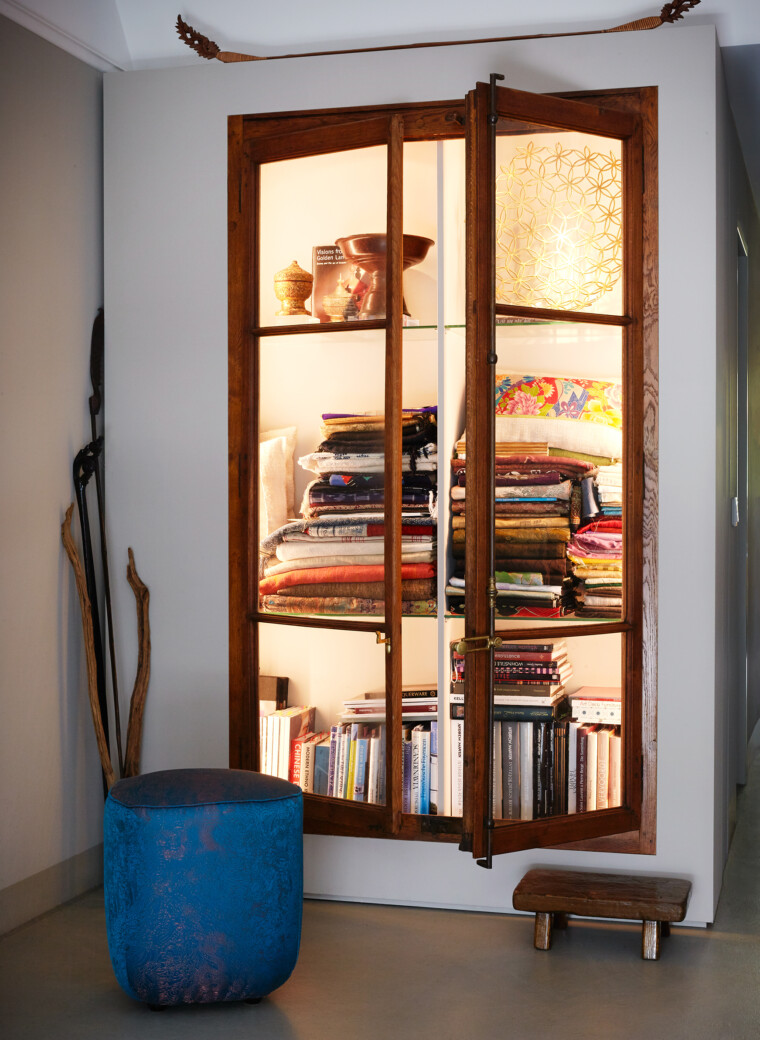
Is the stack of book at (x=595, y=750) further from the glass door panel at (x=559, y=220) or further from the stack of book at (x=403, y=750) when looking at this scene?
the glass door panel at (x=559, y=220)

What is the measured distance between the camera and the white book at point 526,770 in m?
3.22

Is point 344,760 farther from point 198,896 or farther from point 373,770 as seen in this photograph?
point 198,896

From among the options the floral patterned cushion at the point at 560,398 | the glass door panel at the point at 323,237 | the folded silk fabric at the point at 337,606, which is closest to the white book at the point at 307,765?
the folded silk fabric at the point at 337,606

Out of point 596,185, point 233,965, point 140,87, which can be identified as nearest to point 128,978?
point 233,965

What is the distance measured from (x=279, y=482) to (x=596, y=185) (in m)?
1.34

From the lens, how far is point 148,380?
3.75m

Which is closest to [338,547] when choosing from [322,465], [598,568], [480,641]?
[322,465]

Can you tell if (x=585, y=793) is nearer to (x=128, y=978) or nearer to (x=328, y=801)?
(x=328, y=801)

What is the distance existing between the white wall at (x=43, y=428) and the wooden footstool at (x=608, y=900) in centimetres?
153

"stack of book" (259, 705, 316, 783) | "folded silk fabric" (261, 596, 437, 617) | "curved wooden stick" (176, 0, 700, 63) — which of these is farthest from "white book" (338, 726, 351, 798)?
"curved wooden stick" (176, 0, 700, 63)

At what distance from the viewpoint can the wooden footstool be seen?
3127mm

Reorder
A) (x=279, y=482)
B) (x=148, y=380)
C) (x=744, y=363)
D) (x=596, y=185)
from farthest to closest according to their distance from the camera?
(x=744, y=363) < (x=148, y=380) < (x=279, y=482) < (x=596, y=185)

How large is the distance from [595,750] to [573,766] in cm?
9

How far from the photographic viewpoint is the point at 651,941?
314 centimetres
